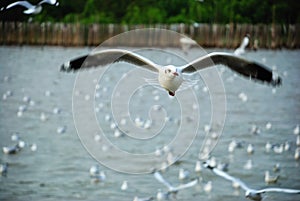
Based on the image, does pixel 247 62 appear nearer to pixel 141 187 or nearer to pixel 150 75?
pixel 141 187

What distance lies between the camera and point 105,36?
476 inches

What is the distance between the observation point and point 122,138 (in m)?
7.90

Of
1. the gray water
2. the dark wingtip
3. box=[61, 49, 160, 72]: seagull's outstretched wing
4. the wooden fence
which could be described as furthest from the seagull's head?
the wooden fence

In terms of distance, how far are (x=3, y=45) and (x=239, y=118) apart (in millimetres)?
5323

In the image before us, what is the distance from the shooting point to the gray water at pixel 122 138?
6793mm

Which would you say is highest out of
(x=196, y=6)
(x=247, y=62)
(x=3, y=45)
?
(x=247, y=62)

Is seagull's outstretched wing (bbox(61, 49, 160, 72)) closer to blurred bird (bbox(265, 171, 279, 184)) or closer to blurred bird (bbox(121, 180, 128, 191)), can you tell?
blurred bird (bbox(121, 180, 128, 191))

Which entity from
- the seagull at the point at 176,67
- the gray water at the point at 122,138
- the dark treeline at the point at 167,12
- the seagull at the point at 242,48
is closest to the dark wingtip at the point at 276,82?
the seagull at the point at 176,67

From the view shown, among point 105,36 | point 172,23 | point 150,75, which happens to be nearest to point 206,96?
point 150,75

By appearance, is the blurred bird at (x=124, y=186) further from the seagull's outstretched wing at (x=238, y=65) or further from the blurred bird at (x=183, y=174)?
the seagull's outstretched wing at (x=238, y=65)

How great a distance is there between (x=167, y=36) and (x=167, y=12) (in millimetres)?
1279

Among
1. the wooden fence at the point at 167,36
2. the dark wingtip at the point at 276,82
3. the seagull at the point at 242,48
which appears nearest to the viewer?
the dark wingtip at the point at 276,82

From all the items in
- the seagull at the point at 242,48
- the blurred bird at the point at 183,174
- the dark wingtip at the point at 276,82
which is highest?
the dark wingtip at the point at 276,82

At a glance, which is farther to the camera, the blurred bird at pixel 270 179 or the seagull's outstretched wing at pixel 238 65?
the blurred bird at pixel 270 179
